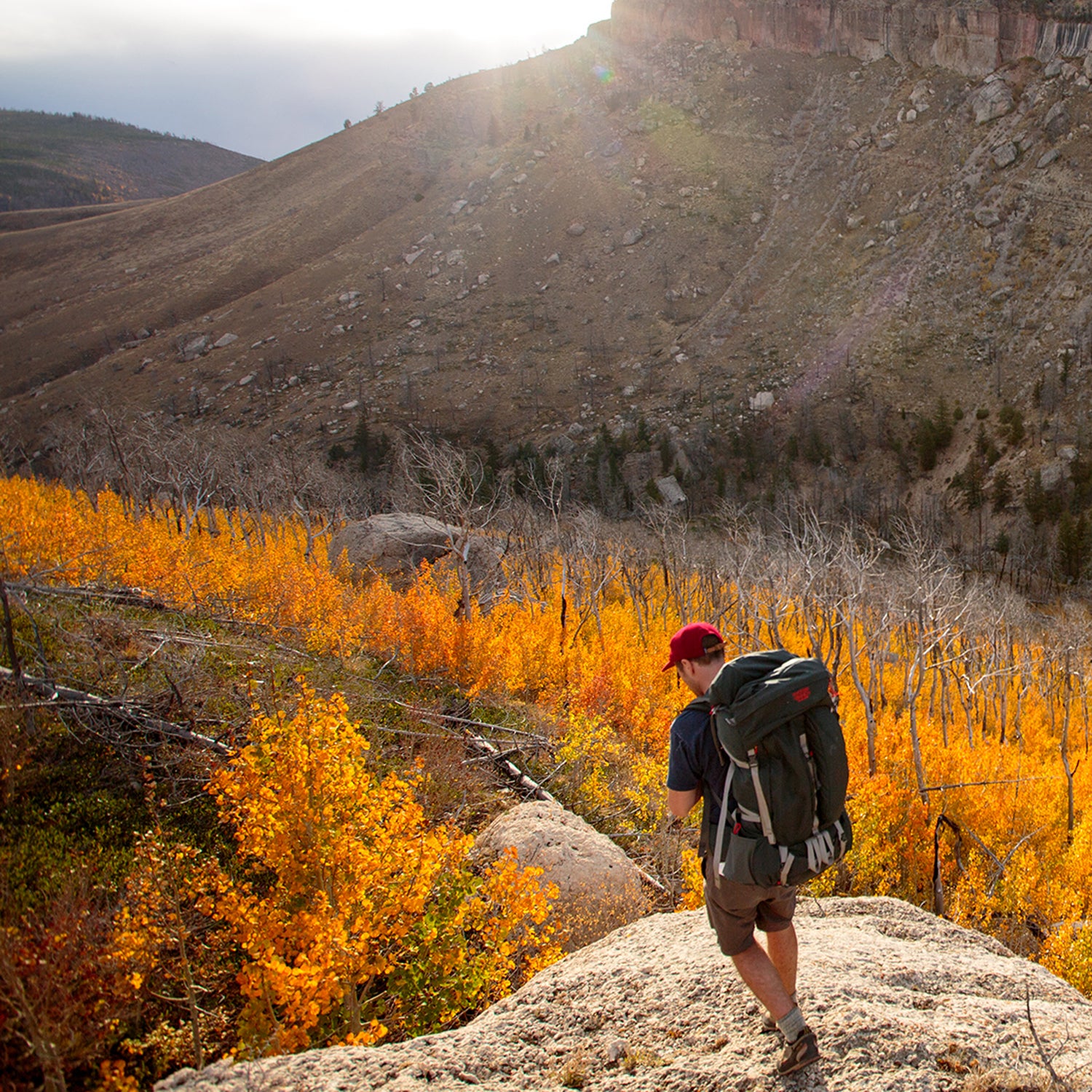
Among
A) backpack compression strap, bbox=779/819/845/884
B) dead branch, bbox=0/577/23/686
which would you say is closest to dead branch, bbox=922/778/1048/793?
backpack compression strap, bbox=779/819/845/884

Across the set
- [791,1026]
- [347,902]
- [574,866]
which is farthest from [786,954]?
[574,866]

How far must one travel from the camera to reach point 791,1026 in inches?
143

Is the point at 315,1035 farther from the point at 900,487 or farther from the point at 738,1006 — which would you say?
the point at 900,487

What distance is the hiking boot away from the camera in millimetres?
3592

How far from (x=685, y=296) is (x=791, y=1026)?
311ft

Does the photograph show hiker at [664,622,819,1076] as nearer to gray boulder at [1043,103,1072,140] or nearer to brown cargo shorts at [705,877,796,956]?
brown cargo shorts at [705,877,796,956]

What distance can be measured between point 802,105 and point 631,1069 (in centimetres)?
13088

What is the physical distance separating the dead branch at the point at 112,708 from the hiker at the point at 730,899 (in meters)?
6.21

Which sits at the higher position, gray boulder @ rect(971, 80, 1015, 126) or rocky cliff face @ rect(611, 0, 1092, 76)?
rocky cliff face @ rect(611, 0, 1092, 76)

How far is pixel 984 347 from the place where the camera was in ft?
238

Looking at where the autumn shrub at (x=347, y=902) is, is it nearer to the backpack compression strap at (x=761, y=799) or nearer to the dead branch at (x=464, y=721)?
the backpack compression strap at (x=761, y=799)

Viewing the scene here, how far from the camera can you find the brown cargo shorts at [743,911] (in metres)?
3.70

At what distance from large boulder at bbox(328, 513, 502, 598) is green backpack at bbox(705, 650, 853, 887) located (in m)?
23.9

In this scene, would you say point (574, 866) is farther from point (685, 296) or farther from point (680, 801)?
point (685, 296)
